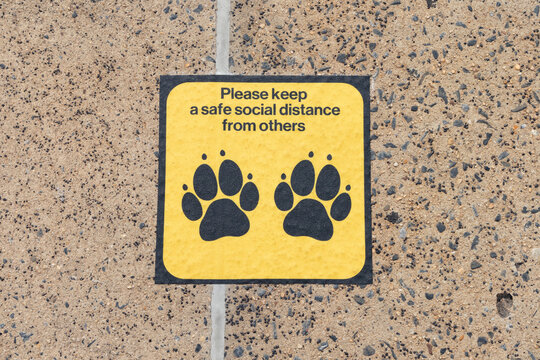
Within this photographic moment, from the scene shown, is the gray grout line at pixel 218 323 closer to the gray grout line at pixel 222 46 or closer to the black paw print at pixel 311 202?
the black paw print at pixel 311 202

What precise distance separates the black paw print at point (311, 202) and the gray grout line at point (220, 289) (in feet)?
1.12

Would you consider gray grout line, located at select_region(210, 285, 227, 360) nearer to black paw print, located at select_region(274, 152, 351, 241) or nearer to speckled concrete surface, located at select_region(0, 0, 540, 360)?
speckled concrete surface, located at select_region(0, 0, 540, 360)

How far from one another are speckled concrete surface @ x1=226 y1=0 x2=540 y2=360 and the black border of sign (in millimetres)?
25

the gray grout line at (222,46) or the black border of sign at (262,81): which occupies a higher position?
the gray grout line at (222,46)

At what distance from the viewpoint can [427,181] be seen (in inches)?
53.4

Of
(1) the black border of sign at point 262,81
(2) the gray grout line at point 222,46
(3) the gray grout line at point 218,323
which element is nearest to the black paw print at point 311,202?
(1) the black border of sign at point 262,81

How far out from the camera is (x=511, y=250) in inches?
52.7

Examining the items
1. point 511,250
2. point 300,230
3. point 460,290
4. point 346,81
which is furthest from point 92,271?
point 511,250

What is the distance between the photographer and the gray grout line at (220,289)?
1.33 metres

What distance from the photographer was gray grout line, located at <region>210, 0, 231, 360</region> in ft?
4.35

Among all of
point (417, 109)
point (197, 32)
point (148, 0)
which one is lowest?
point (417, 109)

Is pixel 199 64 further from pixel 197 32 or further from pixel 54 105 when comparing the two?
pixel 54 105

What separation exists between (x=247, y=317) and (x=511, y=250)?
96cm

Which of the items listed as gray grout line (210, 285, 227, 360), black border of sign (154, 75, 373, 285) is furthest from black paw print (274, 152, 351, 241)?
gray grout line (210, 285, 227, 360)
